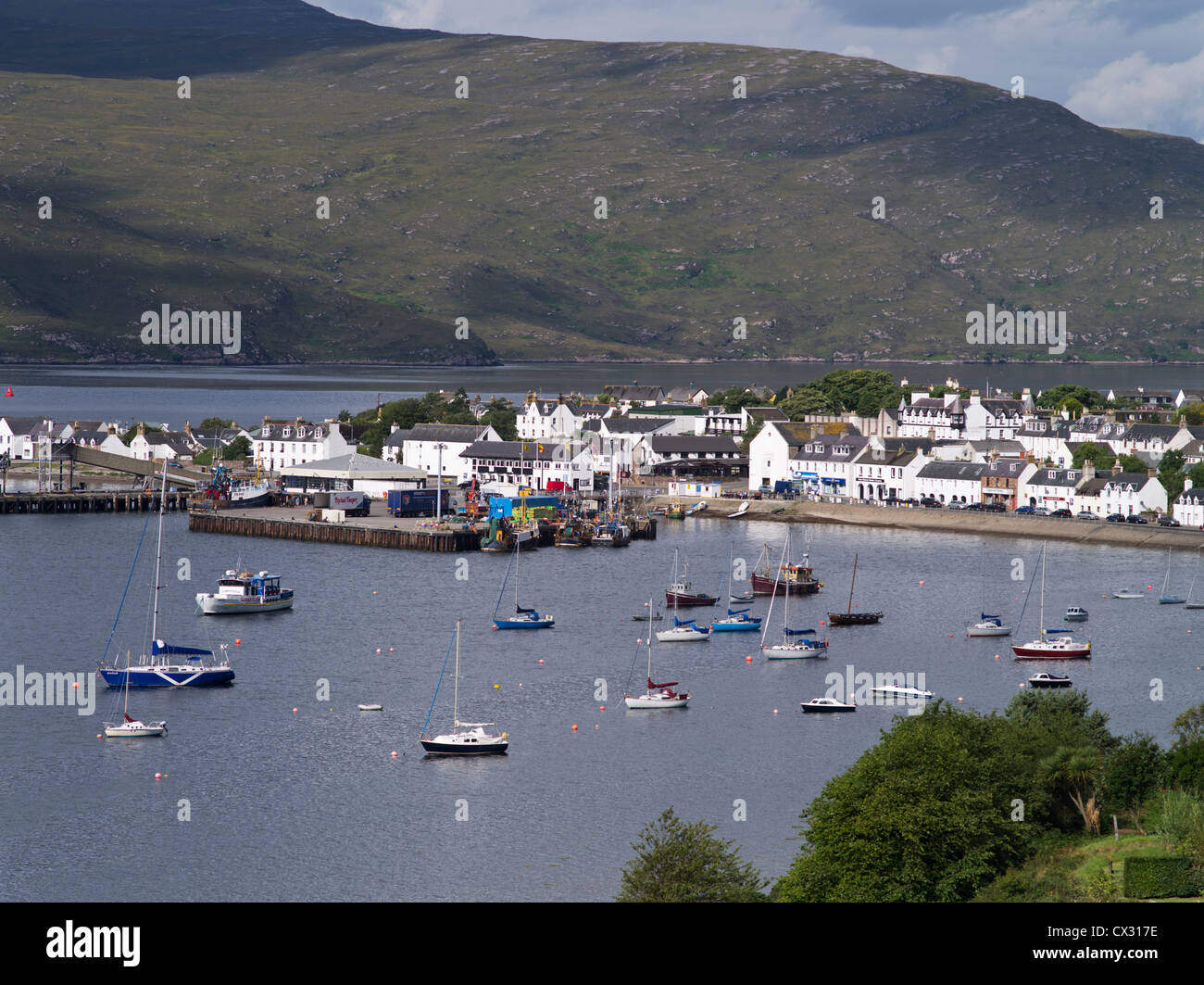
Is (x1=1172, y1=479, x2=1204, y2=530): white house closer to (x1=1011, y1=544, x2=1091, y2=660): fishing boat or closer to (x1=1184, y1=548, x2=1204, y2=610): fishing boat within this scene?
(x1=1184, y1=548, x2=1204, y2=610): fishing boat

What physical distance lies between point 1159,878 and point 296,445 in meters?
98.4

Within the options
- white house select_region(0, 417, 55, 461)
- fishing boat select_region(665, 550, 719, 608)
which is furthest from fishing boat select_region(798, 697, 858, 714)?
white house select_region(0, 417, 55, 461)

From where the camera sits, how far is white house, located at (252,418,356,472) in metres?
116

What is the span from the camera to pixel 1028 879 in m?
25.2

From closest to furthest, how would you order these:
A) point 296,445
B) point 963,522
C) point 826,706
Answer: point 826,706 < point 963,522 < point 296,445

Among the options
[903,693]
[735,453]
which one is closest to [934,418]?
[735,453]

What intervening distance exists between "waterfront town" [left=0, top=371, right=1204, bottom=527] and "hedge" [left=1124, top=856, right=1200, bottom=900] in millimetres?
71259

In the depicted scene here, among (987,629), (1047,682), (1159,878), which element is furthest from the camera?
(987,629)

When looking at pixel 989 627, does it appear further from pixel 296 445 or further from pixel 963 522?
pixel 296 445

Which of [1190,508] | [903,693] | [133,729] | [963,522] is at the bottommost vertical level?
[133,729]

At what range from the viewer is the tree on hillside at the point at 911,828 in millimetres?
26047

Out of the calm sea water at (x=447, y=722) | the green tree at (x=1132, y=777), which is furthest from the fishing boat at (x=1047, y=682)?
the green tree at (x=1132, y=777)

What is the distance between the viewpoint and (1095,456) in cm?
10369
